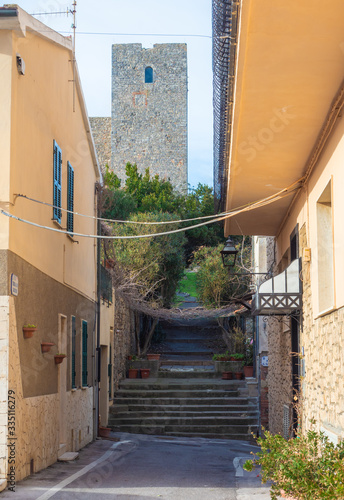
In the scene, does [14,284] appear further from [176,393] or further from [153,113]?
[153,113]

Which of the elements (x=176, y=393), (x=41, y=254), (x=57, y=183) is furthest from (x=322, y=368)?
(x=176, y=393)

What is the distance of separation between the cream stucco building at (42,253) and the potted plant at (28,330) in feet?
0.24

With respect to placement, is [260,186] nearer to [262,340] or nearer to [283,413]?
[283,413]

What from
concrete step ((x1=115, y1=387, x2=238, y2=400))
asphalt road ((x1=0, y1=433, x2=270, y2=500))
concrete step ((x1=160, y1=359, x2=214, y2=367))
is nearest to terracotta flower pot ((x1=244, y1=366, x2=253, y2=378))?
concrete step ((x1=115, y1=387, x2=238, y2=400))

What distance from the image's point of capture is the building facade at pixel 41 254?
826 cm

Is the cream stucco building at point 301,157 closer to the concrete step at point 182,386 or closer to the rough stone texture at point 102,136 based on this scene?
the concrete step at point 182,386

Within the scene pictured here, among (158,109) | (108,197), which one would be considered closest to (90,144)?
(108,197)

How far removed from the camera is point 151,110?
4956cm

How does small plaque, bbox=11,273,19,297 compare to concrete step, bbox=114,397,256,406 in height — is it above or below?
above

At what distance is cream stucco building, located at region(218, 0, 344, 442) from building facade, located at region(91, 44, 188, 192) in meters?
37.7

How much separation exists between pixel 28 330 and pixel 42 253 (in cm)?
168

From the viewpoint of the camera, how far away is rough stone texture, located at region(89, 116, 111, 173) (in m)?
52.1

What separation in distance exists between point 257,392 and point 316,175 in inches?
470

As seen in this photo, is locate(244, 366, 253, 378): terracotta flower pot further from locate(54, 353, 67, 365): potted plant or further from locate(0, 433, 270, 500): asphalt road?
locate(54, 353, 67, 365): potted plant
